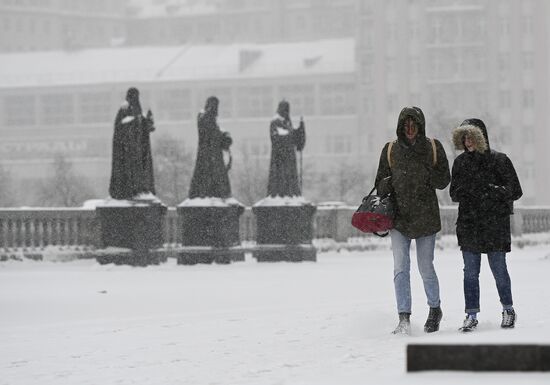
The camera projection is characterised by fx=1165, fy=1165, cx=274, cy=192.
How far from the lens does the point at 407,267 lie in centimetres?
869

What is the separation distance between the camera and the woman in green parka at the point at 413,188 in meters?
8.52

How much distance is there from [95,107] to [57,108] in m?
3.11

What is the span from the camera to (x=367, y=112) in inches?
3487

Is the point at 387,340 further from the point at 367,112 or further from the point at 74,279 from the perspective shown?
the point at 367,112

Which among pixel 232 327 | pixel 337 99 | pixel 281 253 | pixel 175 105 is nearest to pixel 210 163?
pixel 281 253

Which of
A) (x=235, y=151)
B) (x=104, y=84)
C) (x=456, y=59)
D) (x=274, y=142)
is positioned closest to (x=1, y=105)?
(x=104, y=84)

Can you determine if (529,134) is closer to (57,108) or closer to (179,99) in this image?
(179,99)

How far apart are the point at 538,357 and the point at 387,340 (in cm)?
294

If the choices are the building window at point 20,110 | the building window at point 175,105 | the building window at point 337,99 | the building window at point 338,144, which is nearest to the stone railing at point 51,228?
the building window at point 338,144

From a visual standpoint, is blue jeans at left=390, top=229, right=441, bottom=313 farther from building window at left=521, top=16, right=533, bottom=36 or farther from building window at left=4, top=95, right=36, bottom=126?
building window at left=4, top=95, right=36, bottom=126

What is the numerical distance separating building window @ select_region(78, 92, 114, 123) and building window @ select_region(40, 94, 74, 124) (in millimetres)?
875

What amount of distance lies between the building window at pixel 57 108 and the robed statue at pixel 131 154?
72.5 m

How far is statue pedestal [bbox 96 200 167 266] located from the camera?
20.5m

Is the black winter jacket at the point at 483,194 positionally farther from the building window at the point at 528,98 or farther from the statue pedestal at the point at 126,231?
the building window at the point at 528,98
